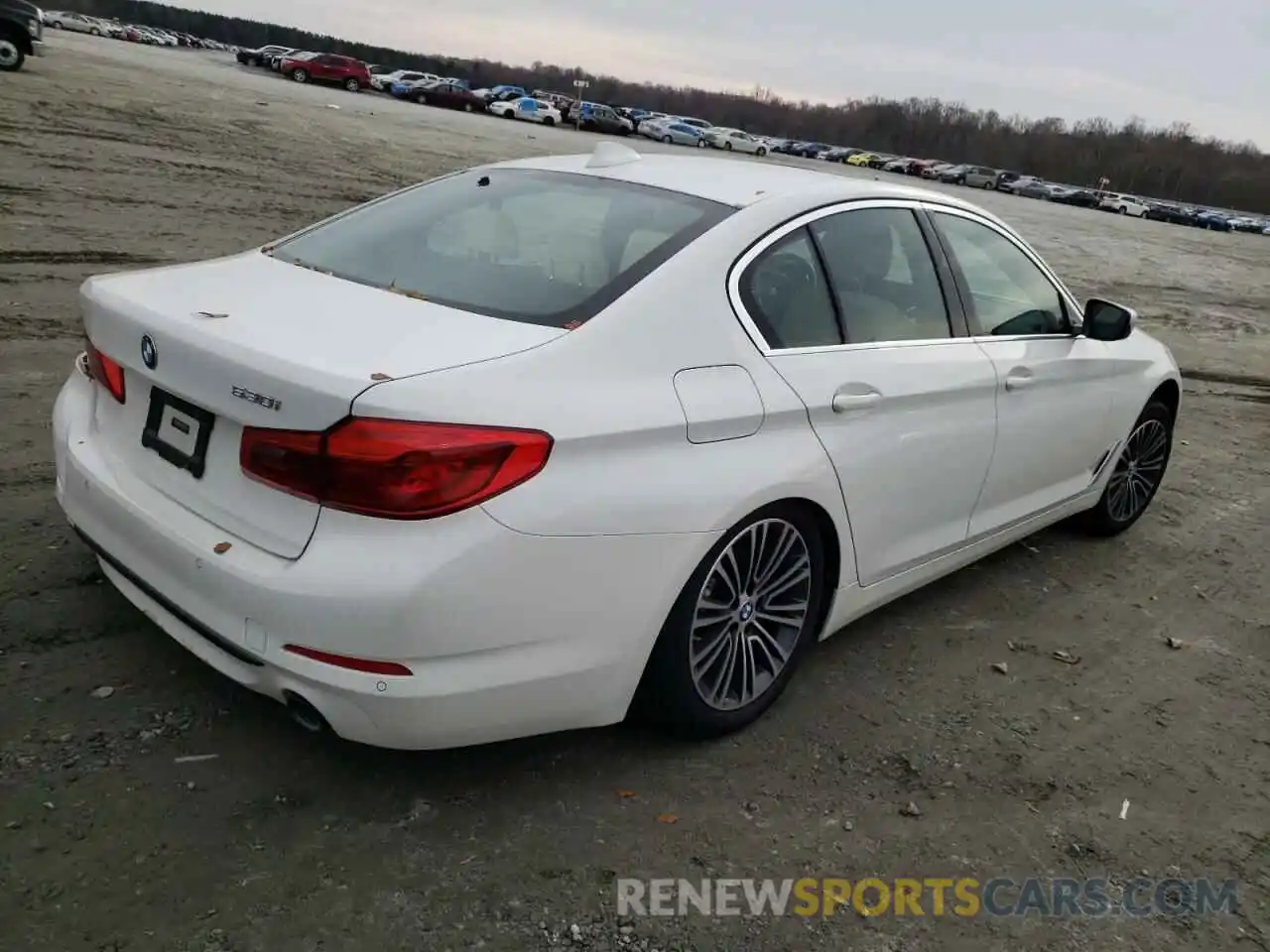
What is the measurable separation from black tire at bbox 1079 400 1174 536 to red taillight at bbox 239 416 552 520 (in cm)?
376

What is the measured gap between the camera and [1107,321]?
455 cm

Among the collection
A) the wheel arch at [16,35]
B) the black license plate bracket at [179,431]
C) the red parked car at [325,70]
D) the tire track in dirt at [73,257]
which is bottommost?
the tire track in dirt at [73,257]

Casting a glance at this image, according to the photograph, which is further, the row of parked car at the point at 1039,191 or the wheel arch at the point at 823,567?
the row of parked car at the point at 1039,191

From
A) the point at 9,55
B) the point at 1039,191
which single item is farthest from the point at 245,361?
the point at 1039,191

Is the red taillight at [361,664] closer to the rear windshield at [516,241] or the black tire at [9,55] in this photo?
the rear windshield at [516,241]

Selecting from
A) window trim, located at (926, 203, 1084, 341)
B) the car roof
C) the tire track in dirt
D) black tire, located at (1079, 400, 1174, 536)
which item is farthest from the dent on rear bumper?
the tire track in dirt

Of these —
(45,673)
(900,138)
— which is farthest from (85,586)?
(900,138)

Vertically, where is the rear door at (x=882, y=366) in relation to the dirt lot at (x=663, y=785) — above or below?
above

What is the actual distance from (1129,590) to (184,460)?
4050 mm

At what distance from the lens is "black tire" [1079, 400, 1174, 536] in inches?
204

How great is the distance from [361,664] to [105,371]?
4.18 ft

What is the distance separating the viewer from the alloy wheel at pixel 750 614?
9.84ft

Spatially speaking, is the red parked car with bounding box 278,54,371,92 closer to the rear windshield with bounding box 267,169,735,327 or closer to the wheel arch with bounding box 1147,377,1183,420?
the wheel arch with bounding box 1147,377,1183,420

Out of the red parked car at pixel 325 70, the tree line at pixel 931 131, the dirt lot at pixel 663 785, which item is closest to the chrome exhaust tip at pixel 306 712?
the dirt lot at pixel 663 785
